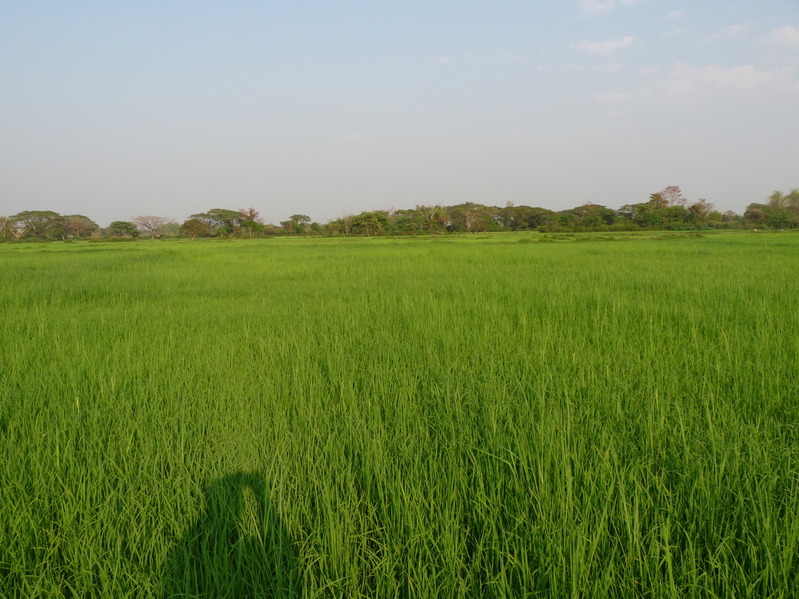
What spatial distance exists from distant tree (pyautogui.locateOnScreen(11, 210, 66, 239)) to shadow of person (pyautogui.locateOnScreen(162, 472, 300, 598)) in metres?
71.2

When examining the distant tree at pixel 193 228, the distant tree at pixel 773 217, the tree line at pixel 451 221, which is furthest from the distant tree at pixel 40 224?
the distant tree at pixel 773 217

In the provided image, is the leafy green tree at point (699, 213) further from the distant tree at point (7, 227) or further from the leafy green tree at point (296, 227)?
the distant tree at point (7, 227)

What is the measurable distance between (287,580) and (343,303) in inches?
165

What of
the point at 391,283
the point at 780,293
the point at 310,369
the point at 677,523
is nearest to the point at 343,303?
the point at 391,283

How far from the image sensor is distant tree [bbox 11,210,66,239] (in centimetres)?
5528

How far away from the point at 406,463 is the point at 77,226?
2993 inches

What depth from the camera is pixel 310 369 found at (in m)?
2.78

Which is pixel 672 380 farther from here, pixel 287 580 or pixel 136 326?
pixel 136 326

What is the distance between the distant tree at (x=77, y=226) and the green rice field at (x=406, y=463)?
72553mm

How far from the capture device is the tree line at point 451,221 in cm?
4400

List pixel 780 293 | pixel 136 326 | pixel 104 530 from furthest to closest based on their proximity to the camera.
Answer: pixel 780 293
pixel 136 326
pixel 104 530

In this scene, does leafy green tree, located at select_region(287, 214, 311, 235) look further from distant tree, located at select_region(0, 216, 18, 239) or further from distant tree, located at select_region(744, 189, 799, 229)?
distant tree, located at select_region(744, 189, 799, 229)

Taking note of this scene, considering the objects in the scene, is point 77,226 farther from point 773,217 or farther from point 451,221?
point 773,217

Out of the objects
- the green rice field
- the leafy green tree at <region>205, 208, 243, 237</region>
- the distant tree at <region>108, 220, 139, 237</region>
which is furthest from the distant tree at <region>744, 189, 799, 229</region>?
the distant tree at <region>108, 220, 139, 237</region>
